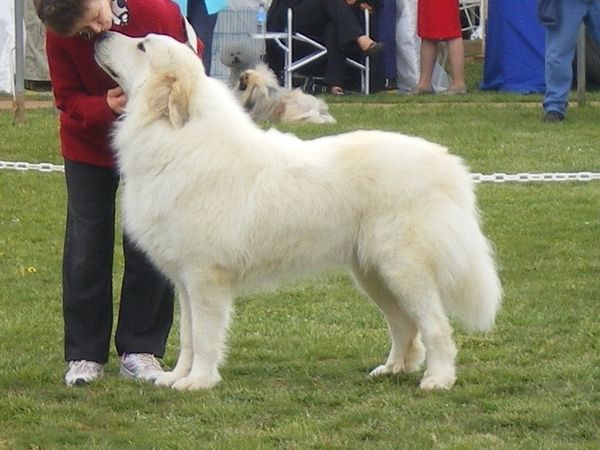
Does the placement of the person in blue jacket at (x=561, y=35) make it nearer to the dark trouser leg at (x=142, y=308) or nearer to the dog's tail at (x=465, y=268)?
the dog's tail at (x=465, y=268)

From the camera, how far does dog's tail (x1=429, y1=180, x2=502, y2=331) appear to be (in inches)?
208

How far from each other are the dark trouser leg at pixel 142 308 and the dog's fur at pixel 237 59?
9.72 meters

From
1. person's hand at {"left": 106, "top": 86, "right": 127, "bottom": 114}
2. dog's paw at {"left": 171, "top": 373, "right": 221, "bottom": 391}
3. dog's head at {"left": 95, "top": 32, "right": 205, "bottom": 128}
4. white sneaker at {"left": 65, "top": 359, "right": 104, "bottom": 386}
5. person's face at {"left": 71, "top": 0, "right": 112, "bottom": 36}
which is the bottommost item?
white sneaker at {"left": 65, "top": 359, "right": 104, "bottom": 386}

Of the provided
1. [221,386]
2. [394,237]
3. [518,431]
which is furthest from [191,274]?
[518,431]

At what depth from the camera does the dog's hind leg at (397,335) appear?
224 inches

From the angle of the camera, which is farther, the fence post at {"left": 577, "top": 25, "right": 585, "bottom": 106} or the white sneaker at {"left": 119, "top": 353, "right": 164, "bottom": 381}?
the fence post at {"left": 577, "top": 25, "right": 585, "bottom": 106}

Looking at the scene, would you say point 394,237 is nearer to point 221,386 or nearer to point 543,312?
point 221,386

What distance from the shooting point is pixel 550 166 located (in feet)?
35.8

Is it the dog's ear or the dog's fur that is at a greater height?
the dog's ear

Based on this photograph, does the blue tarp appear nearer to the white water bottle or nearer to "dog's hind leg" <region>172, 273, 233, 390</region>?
the white water bottle

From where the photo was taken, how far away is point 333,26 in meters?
16.0

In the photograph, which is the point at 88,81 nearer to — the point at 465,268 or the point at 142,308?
the point at 142,308

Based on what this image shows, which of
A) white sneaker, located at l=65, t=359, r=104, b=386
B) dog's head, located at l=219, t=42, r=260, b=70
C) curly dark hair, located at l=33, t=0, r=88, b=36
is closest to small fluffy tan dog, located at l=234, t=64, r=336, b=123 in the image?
dog's head, located at l=219, t=42, r=260, b=70

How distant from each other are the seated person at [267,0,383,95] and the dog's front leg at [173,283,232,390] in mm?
10699
